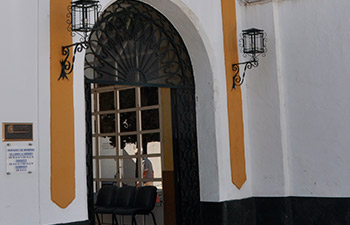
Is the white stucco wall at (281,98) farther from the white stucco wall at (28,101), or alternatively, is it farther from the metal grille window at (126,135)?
the white stucco wall at (28,101)

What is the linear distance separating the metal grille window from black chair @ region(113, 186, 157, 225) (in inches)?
20.1

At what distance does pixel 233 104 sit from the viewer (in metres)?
7.11

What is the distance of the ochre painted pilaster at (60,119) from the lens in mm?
4750

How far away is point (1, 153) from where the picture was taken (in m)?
4.40

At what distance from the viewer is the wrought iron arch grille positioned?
5.76m

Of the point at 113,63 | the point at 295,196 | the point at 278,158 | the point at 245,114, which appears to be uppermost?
the point at 113,63

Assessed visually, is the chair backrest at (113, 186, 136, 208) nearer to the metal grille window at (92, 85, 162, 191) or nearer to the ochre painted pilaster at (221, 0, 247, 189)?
the metal grille window at (92, 85, 162, 191)

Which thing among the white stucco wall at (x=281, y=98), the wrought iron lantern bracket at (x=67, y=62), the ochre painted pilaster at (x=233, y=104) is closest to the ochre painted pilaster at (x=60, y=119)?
the wrought iron lantern bracket at (x=67, y=62)

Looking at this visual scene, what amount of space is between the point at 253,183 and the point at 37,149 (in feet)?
11.6

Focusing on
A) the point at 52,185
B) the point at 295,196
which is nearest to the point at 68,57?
the point at 52,185

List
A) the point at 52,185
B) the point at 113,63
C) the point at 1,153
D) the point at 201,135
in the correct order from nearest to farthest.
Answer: the point at 1,153 < the point at 52,185 < the point at 113,63 < the point at 201,135

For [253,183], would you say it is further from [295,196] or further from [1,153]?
[1,153]

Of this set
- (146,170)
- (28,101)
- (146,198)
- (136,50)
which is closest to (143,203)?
(146,198)

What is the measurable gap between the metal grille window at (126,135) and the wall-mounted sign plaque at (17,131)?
4022 mm
